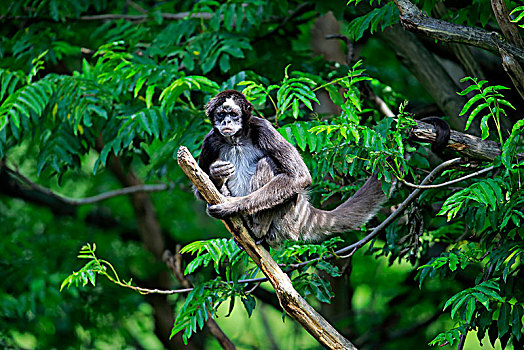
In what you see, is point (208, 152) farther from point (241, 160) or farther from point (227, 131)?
point (227, 131)

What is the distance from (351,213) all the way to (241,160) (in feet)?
3.84

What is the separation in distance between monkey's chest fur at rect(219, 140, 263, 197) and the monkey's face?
308mm

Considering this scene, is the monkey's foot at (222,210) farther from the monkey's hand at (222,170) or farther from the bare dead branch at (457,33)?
the bare dead branch at (457,33)

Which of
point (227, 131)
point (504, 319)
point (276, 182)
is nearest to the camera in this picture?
point (504, 319)

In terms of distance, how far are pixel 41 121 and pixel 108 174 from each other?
5218 mm

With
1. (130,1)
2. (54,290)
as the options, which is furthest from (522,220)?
(130,1)

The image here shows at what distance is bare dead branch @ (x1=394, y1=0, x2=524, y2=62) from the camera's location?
4.84m

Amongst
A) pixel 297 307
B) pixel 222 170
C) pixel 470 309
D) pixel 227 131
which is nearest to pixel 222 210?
pixel 222 170

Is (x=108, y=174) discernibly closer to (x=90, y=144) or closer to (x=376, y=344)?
(x=90, y=144)

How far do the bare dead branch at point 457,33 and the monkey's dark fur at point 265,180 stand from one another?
1.51 metres

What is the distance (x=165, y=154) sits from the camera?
6.97 m

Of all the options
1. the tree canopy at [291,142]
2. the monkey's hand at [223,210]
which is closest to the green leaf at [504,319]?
the tree canopy at [291,142]

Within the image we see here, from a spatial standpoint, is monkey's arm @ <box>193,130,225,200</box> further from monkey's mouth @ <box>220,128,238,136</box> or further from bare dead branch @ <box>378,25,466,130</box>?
bare dead branch @ <box>378,25,466,130</box>

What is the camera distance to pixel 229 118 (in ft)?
19.0
